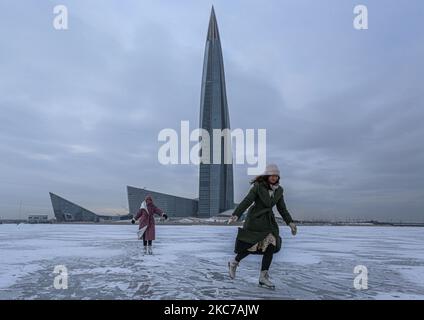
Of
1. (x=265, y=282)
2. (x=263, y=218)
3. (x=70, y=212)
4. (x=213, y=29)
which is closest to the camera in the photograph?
(x=265, y=282)

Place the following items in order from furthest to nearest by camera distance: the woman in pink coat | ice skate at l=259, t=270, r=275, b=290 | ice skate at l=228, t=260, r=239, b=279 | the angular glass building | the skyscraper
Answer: the angular glass building < the skyscraper < the woman in pink coat < ice skate at l=228, t=260, r=239, b=279 < ice skate at l=259, t=270, r=275, b=290

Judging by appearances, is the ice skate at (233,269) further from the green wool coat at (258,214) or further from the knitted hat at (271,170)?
the knitted hat at (271,170)

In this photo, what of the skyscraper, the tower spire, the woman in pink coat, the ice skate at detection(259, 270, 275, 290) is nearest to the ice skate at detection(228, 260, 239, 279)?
the ice skate at detection(259, 270, 275, 290)

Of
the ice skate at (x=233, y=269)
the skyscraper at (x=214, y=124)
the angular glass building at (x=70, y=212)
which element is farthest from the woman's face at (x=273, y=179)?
the angular glass building at (x=70, y=212)

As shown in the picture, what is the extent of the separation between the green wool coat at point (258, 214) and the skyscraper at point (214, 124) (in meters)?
123

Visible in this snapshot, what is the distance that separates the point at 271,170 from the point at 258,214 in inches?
28.1

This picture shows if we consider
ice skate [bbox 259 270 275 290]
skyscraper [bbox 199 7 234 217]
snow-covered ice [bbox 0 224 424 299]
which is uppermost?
skyscraper [bbox 199 7 234 217]

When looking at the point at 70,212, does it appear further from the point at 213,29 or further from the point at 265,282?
the point at 265,282

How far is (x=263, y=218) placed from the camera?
580 centimetres

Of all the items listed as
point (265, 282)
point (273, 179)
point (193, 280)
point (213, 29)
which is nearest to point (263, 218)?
point (273, 179)

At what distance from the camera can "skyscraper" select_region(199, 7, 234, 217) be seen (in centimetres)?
12988

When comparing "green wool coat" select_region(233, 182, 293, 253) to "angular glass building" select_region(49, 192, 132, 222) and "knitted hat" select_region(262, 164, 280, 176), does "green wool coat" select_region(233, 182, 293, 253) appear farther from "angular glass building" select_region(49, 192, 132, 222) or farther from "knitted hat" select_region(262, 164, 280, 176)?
"angular glass building" select_region(49, 192, 132, 222)
